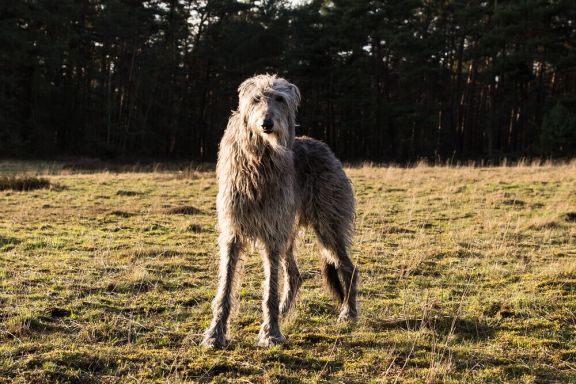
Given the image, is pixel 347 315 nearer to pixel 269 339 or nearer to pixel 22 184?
pixel 269 339

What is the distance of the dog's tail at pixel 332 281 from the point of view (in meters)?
6.16

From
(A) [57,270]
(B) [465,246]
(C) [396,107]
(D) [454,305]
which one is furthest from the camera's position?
(C) [396,107]

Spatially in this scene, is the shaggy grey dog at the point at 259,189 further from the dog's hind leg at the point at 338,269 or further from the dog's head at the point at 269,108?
the dog's hind leg at the point at 338,269

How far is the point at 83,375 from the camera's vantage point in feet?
13.9

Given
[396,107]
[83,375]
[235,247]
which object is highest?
[396,107]

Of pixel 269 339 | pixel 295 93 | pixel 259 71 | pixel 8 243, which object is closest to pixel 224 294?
pixel 269 339

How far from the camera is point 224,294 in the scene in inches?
202

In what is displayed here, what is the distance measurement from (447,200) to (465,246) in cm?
492

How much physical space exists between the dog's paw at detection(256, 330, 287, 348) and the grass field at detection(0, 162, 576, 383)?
0.10 metres

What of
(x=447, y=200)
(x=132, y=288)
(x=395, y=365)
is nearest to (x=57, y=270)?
(x=132, y=288)

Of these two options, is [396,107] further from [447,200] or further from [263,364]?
[263,364]

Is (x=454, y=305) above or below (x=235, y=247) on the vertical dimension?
below

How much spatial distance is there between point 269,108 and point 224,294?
1.85m

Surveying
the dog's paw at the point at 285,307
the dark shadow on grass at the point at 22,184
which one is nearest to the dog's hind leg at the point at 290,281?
the dog's paw at the point at 285,307
